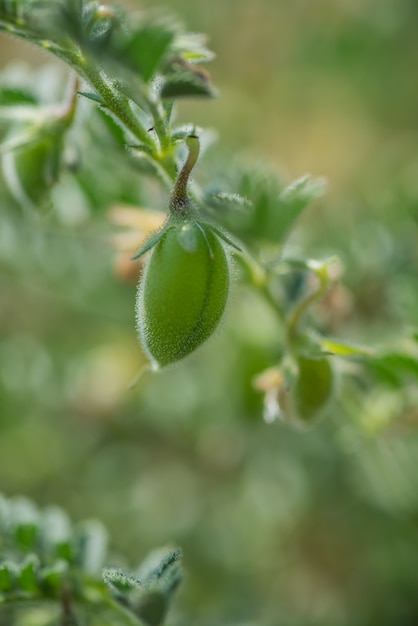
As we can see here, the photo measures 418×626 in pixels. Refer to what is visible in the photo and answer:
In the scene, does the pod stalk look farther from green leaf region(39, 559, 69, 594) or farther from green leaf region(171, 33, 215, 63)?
green leaf region(39, 559, 69, 594)

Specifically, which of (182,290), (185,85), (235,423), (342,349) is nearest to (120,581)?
(182,290)

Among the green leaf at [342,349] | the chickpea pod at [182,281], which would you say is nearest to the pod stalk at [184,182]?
the chickpea pod at [182,281]

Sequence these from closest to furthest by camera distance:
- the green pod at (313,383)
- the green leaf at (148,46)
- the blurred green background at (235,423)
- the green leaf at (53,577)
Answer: the green leaf at (148,46)
the green leaf at (53,577)
the green pod at (313,383)
the blurred green background at (235,423)

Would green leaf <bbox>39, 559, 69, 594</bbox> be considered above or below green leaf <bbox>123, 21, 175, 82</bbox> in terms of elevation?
below

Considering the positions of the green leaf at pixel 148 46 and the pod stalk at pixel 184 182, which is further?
the pod stalk at pixel 184 182

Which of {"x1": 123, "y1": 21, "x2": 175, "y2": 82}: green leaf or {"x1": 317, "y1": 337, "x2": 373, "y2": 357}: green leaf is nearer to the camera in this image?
{"x1": 123, "y1": 21, "x2": 175, "y2": 82}: green leaf

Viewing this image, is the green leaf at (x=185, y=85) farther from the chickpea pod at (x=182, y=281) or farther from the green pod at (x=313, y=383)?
the green pod at (x=313, y=383)

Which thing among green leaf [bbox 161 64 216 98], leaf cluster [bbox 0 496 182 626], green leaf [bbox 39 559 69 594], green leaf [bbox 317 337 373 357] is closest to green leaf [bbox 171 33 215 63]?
green leaf [bbox 161 64 216 98]

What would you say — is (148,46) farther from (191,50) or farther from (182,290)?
(182,290)
